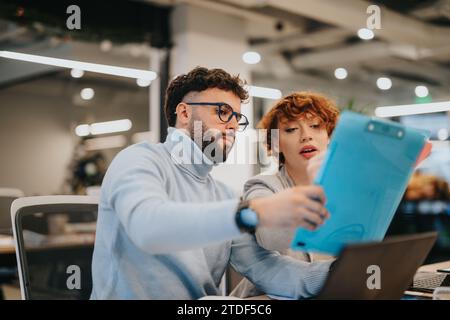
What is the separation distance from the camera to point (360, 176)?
102 cm

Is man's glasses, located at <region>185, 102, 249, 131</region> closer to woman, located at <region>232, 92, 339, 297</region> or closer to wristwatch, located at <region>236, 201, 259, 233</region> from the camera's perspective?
woman, located at <region>232, 92, 339, 297</region>

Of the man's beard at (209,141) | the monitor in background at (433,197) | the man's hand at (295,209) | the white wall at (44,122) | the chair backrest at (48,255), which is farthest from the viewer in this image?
the white wall at (44,122)

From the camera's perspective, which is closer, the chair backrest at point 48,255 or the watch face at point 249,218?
the watch face at point 249,218

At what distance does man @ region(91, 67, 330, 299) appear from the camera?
97cm

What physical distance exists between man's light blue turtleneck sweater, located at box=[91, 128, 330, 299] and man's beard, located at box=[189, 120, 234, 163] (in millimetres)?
21

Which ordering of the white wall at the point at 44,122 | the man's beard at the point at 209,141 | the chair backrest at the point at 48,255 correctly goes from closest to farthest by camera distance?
1. the man's beard at the point at 209,141
2. the chair backrest at the point at 48,255
3. the white wall at the point at 44,122

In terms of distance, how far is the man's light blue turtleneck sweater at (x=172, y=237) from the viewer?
38.4 inches

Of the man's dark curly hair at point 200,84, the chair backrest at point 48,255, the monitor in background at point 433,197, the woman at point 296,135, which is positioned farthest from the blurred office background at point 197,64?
the chair backrest at point 48,255

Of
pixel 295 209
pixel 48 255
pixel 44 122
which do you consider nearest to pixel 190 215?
pixel 295 209

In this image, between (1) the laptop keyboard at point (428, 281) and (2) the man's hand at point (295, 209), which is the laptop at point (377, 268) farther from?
(1) the laptop keyboard at point (428, 281)

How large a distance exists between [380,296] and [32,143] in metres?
9.05

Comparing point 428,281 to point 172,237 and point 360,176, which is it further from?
point 172,237

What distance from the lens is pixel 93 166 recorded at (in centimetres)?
826

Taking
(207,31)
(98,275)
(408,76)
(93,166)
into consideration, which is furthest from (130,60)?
(98,275)
